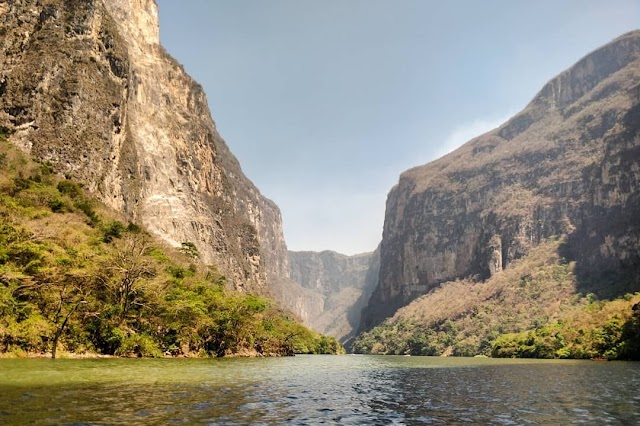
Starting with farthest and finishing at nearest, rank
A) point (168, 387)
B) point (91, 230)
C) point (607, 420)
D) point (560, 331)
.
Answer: point (560, 331) → point (91, 230) → point (168, 387) → point (607, 420)

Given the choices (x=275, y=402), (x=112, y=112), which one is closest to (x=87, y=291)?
(x=275, y=402)

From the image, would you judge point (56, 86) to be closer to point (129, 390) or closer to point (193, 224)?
point (193, 224)

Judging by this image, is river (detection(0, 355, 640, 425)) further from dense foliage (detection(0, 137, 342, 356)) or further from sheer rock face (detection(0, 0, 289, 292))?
sheer rock face (detection(0, 0, 289, 292))

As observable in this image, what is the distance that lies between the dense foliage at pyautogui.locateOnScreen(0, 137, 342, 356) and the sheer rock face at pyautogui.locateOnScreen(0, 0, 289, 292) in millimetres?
13475

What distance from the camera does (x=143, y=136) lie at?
12750 centimetres

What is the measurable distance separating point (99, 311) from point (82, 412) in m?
38.3

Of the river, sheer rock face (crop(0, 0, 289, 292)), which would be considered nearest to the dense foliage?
sheer rock face (crop(0, 0, 289, 292))

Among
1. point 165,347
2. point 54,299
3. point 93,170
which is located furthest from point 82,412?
point 93,170

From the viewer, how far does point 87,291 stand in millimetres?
50719

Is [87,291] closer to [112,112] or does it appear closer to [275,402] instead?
[275,402]

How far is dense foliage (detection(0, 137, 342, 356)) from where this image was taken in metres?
44.8

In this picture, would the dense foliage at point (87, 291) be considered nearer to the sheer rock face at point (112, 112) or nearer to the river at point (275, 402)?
the sheer rock face at point (112, 112)

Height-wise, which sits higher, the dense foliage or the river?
the dense foliage

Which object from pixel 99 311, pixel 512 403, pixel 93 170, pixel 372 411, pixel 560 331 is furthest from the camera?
pixel 560 331
